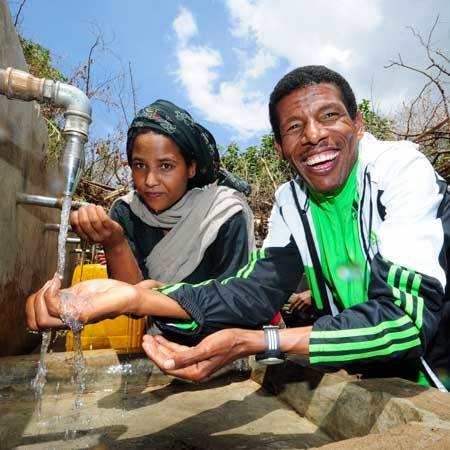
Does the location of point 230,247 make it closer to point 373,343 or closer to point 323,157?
point 323,157

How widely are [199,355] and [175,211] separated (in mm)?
1337

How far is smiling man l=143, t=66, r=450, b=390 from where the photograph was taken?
125cm

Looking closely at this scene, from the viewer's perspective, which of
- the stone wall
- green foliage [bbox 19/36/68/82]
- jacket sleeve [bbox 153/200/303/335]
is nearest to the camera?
jacket sleeve [bbox 153/200/303/335]

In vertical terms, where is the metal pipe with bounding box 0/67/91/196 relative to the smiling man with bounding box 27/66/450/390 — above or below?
above

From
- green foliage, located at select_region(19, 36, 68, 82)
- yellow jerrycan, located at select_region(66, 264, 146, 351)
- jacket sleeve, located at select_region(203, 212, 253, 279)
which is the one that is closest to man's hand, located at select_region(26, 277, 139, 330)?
jacket sleeve, located at select_region(203, 212, 253, 279)

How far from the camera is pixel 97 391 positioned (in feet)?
7.88

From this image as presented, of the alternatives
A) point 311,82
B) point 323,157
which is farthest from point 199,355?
point 311,82

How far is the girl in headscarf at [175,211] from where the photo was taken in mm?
2338

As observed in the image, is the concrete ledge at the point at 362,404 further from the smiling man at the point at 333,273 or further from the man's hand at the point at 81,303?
the man's hand at the point at 81,303

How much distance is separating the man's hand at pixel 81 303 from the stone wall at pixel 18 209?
1.34 m

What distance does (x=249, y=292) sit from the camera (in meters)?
1.76

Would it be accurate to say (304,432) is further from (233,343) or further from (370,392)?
(233,343)

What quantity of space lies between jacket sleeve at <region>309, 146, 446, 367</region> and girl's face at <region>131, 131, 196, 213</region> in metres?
1.34

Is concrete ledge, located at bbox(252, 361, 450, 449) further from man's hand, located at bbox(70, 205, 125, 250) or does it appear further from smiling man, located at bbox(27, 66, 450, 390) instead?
man's hand, located at bbox(70, 205, 125, 250)
